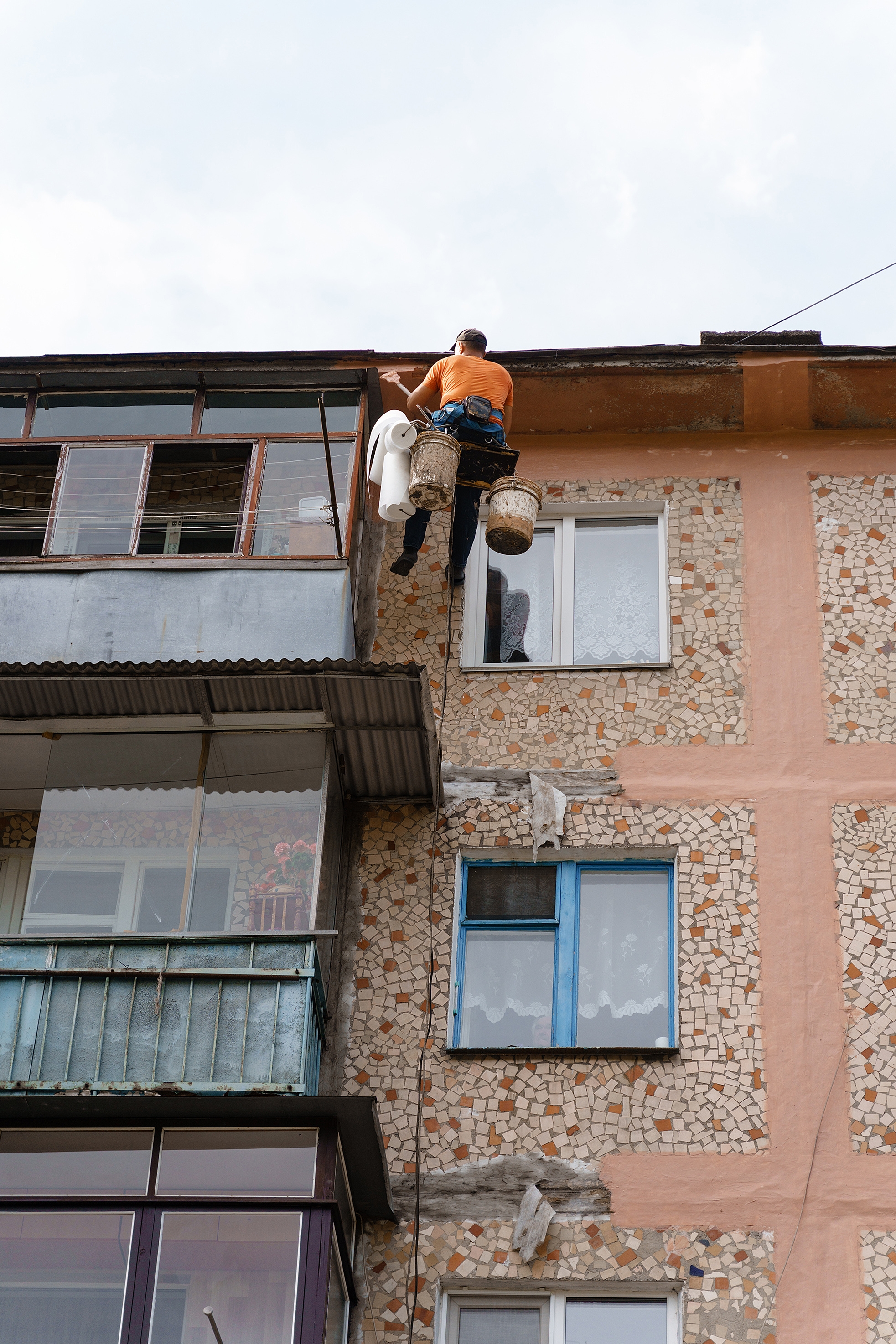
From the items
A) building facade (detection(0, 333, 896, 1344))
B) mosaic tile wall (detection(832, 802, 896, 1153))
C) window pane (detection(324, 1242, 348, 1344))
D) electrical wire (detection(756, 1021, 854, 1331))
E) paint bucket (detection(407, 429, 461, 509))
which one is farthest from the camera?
paint bucket (detection(407, 429, 461, 509))

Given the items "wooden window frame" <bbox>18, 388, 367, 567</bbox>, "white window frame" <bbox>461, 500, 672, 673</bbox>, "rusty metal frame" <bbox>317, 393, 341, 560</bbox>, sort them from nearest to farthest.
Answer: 1. "rusty metal frame" <bbox>317, 393, 341, 560</bbox>
2. "wooden window frame" <bbox>18, 388, 367, 567</bbox>
3. "white window frame" <bbox>461, 500, 672, 673</bbox>

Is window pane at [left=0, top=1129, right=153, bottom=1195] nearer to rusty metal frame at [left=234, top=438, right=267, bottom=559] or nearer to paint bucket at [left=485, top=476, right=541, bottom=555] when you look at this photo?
rusty metal frame at [left=234, top=438, right=267, bottom=559]

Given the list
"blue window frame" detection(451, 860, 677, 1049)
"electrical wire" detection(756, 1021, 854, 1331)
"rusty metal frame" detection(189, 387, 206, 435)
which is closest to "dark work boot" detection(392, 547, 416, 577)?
"rusty metal frame" detection(189, 387, 206, 435)

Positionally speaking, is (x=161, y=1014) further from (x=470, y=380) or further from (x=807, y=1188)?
(x=470, y=380)

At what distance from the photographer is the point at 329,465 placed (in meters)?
10.7

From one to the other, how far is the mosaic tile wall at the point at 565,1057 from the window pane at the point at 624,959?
0.56ft

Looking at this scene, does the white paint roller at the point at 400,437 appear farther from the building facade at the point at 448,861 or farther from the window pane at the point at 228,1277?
the window pane at the point at 228,1277

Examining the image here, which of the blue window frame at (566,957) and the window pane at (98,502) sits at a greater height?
the window pane at (98,502)

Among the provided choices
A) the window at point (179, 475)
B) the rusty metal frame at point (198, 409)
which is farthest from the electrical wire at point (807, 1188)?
the rusty metal frame at point (198, 409)

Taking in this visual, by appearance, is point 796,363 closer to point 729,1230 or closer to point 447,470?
point 447,470

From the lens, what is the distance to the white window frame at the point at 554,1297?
891 centimetres

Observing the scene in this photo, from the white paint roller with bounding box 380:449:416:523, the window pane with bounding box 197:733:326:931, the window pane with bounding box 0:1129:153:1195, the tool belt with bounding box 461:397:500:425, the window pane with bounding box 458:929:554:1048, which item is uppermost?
the tool belt with bounding box 461:397:500:425

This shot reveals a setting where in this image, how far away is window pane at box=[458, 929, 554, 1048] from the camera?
996cm

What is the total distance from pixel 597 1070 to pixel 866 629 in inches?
139
